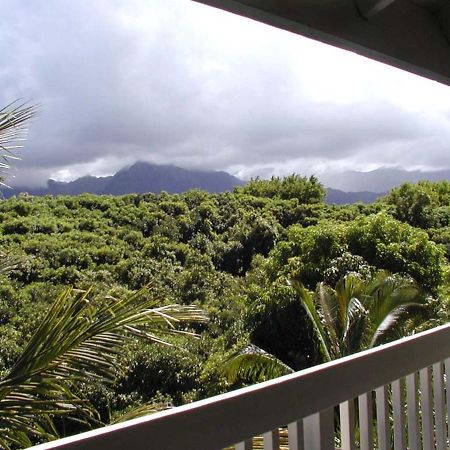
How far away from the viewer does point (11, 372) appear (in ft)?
7.80

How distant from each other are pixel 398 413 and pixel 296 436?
0.40 metres

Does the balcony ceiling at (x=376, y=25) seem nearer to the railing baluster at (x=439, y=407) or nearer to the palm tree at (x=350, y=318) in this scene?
the railing baluster at (x=439, y=407)

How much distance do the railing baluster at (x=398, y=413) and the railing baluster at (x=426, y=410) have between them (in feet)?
0.37

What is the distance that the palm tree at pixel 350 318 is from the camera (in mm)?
5965

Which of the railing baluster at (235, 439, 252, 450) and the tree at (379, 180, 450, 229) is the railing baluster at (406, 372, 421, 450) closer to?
the railing baluster at (235, 439, 252, 450)

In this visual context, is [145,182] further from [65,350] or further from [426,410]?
[426,410]

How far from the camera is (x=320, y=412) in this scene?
42.2 inches

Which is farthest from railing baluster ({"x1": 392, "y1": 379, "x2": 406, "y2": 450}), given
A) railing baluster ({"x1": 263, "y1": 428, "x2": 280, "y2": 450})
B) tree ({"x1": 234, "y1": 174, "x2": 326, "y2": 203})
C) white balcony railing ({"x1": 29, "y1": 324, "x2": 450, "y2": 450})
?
tree ({"x1": 234, "y1": 174, "x2": 326, "y2": 203})

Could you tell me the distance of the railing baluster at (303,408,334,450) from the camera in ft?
3.53

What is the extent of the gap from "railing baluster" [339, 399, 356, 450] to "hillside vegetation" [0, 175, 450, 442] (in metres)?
4.78

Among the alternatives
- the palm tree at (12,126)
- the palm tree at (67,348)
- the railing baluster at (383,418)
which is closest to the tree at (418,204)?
the palm tree at (12,126)

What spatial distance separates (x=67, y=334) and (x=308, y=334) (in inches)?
249

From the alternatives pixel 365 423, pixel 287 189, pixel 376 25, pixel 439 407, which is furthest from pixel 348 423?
pixel 287 189

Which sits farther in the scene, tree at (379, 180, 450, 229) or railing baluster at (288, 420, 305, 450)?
tree at (379, 180, 450, 229)
